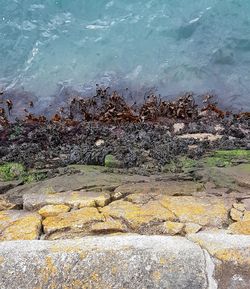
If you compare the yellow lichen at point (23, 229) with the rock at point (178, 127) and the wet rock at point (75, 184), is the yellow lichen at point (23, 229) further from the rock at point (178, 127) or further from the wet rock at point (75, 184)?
the rock at point (178, 127)

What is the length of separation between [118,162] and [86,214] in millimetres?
3887

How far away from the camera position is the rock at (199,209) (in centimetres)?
531

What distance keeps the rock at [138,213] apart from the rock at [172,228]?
0.16 meters

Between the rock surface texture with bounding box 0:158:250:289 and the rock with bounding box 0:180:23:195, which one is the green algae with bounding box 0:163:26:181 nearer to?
the rock with bounding box 0:180:23:195

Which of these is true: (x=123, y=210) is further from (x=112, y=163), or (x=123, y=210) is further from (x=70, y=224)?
(x=112, y=163)

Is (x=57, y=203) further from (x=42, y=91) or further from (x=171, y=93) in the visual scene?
(x=42, y=91)

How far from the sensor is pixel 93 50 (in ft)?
116

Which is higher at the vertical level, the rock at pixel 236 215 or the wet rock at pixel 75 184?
the rock at pixel 236 215

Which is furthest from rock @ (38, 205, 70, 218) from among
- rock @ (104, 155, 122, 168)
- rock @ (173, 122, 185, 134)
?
rock @ (173, 122, 185, 134)

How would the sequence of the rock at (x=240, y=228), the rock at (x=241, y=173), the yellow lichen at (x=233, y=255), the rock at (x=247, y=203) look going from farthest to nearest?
the rock at (x=241, y=173)
the rock at (x=247, y=203)
the rock at (x=240, y=228)
the yellow lichen at (x=233, y=255)

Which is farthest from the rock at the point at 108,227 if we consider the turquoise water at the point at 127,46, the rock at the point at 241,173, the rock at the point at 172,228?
the turquoise water at the point at 127,46

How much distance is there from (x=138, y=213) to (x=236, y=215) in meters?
1.42

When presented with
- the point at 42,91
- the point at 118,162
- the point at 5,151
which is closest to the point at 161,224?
the point at 118,162

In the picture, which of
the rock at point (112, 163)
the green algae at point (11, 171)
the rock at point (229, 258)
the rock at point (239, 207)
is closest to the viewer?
the rock at point (229, 258)
